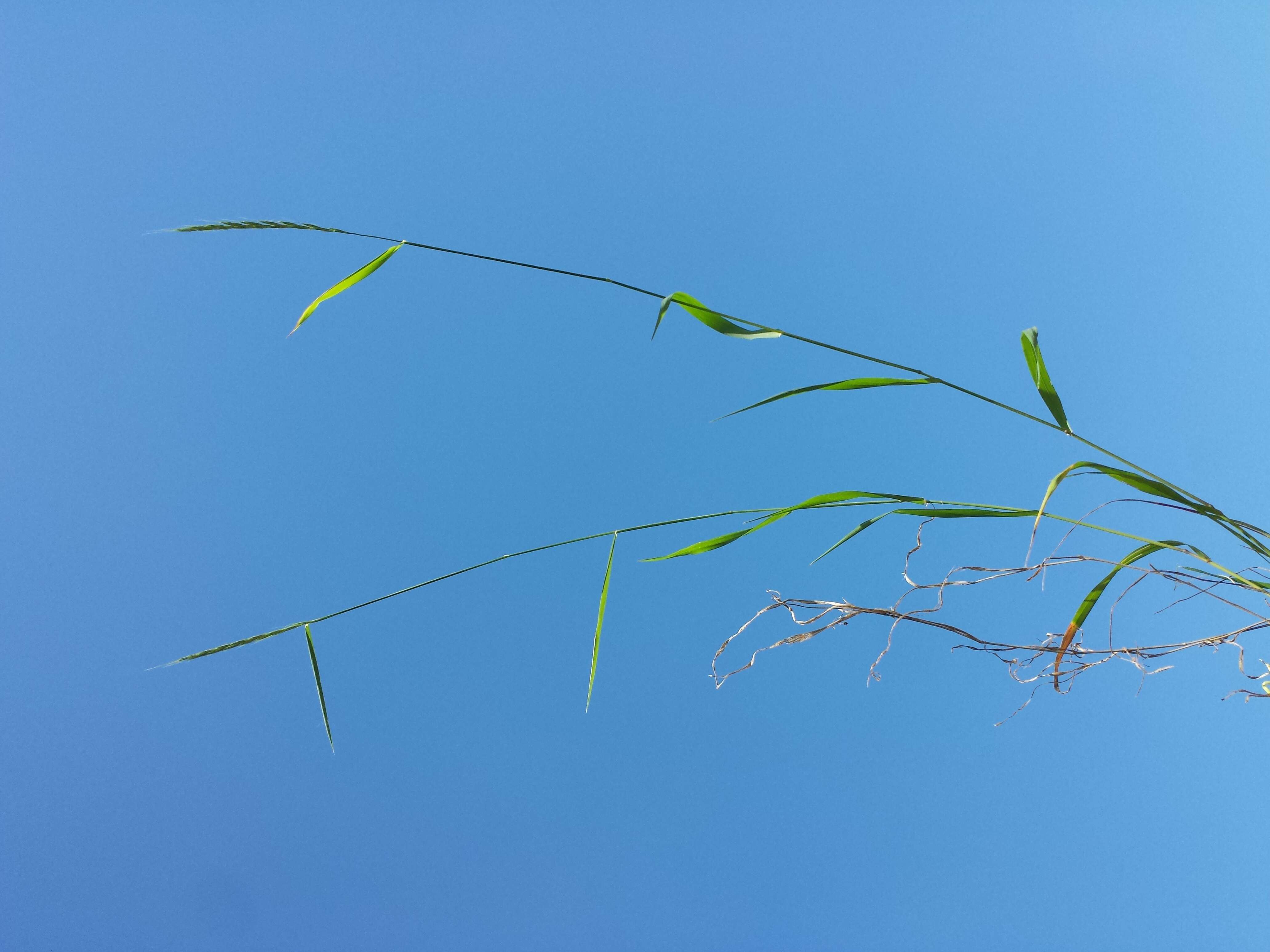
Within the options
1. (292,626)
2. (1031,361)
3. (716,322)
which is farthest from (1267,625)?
(292,626)

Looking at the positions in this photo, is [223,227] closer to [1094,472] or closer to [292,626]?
[292,626]

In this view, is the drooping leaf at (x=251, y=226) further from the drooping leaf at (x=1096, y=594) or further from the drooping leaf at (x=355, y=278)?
the drooping leaf at (x=1096, y=594)

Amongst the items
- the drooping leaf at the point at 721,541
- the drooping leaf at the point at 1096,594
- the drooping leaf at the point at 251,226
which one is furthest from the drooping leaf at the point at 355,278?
the drooping leaf at the point at 1096,594

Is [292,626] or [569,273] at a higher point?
[569,273]

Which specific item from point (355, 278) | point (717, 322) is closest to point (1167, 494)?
point (717, 322)

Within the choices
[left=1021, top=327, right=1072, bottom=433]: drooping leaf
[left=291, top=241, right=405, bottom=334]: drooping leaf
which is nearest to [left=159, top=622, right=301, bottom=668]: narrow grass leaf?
[left=291, top=241, right=405, bottom=334]: drooping leaf

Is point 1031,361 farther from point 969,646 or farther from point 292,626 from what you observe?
point 292,626

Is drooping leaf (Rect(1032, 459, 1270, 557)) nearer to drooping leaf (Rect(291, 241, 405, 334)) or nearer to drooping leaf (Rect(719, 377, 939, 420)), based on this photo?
drooping leaf (Rect(719, 377, 939, 420))
